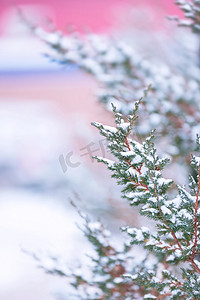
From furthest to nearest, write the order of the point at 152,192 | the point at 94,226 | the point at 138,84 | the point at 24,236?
1. the point at 24,236
2. the point at 138,84
3. the point at 94,226
4. the point at 152,192

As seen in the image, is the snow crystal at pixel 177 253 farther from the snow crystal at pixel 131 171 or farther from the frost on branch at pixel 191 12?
the frost on branch at pixel 191 12

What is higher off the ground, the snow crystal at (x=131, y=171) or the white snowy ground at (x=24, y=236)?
the white snowy ground at (x=24, y=236)

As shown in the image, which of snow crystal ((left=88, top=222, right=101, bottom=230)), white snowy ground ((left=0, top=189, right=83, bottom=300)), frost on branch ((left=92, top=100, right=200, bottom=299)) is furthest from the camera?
white snowy ground ((left=0, top=189, right=83, bottom=300))

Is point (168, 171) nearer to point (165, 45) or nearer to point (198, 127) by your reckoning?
point (198, 127)

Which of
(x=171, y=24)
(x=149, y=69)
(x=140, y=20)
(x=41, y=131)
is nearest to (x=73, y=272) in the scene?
(x=149, y=69)

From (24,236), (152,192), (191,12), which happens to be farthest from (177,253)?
(24,236)

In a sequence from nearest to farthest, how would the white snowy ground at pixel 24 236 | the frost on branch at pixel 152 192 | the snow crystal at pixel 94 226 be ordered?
the frost on branch at pixel 152 192
the snow crystal at pixel 94 226
the white snowy ground at pixel 24 236

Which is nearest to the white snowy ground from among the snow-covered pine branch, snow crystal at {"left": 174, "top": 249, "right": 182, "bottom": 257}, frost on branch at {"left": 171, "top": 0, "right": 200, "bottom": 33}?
the snow-covered pine branch

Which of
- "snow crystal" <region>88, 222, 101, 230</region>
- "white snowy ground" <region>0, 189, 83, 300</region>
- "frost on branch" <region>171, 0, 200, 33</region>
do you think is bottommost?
"snow crystal" <region>88, 222, 101, 230</region>

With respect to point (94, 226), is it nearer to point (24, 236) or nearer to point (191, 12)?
point (191, 12)

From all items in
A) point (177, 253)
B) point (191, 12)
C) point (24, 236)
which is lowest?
point (177, 253)

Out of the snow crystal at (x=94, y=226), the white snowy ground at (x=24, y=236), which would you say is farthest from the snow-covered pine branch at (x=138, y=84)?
the white snowy ground at (x=24, y=236)

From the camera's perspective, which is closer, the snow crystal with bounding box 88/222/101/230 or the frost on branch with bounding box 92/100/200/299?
the frost on branch with bounding box 92/100/200/299

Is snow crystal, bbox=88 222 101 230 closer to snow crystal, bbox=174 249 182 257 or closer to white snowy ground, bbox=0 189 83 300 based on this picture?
snow crystal, bbox=174 249 182 257
